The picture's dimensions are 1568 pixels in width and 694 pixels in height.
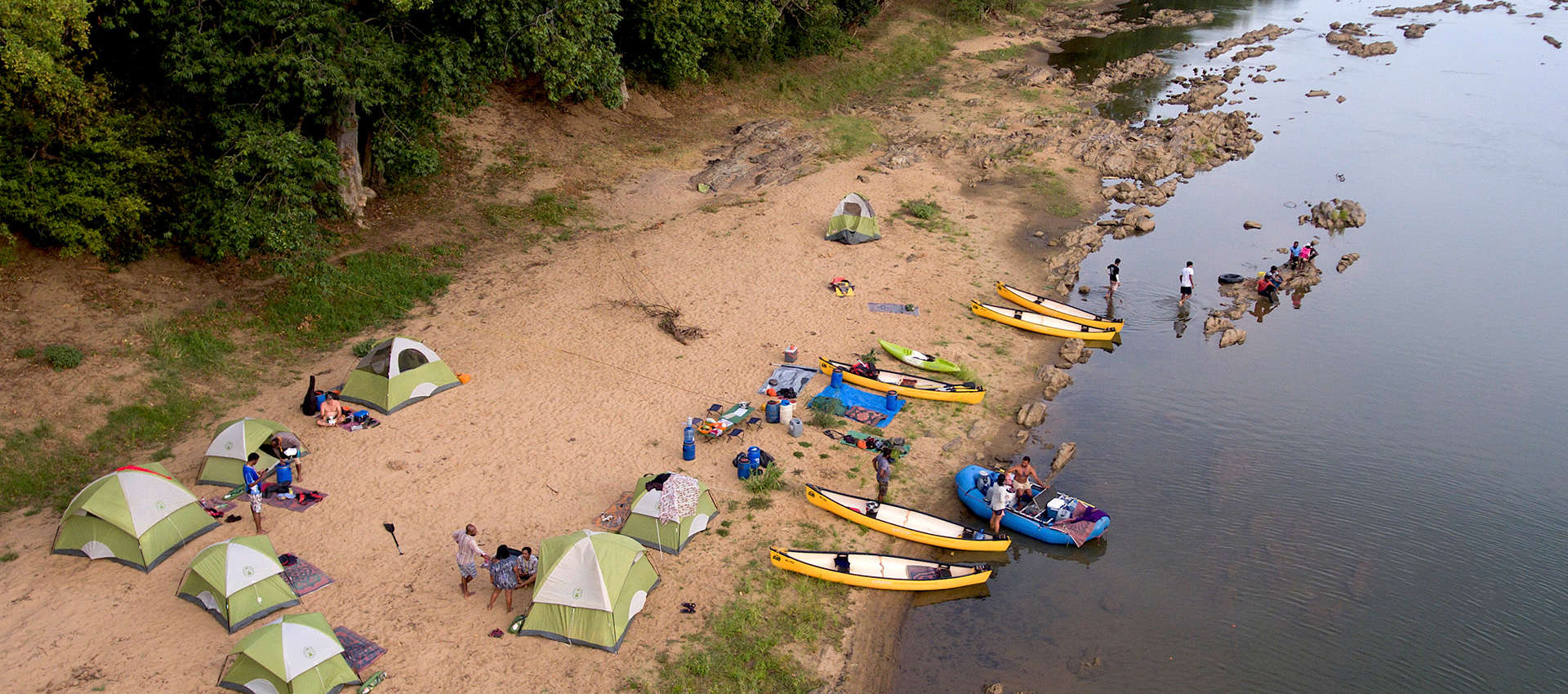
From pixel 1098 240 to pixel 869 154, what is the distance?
10404 mm

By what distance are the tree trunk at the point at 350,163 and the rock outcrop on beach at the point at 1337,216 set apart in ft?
108

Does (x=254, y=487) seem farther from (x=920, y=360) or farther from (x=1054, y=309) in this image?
(x=1054, y=309)

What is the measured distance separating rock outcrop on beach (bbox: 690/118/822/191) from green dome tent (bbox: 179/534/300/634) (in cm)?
2218

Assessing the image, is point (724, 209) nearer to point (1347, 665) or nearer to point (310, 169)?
point (310, 169)

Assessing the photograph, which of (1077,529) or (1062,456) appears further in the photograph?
(1062,456)

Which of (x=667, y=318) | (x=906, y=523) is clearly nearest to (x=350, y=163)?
(x=667, y=318)

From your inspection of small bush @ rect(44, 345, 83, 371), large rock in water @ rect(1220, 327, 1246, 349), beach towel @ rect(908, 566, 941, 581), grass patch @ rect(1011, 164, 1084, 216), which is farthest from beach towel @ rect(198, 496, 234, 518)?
grass patch @ rect(1011, 164, 1084, 216)

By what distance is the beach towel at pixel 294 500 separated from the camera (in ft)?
56.3

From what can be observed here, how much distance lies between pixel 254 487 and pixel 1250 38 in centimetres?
6612

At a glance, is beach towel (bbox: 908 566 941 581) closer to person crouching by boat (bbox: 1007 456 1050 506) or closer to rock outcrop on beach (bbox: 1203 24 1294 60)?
person crouching by boat (bbox: 1007 456 1050 506)

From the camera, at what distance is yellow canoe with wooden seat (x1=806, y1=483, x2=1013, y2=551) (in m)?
17.8

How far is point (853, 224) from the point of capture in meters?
30.0

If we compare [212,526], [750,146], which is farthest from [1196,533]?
[750,146]

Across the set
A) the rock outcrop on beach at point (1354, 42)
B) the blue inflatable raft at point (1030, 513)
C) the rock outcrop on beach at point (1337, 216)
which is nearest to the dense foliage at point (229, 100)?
the blue inflatable raft at point (1030, 513)
